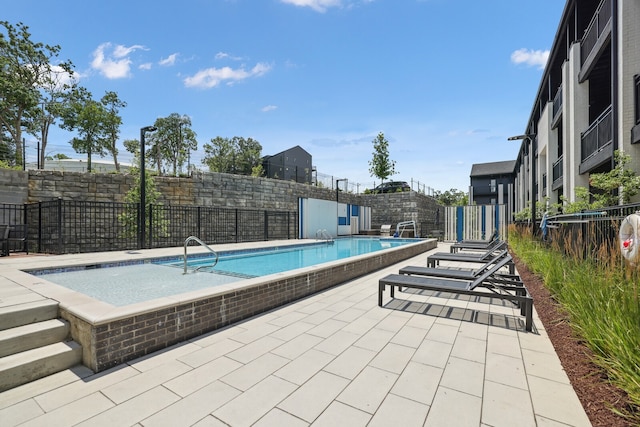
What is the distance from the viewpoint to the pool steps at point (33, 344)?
233cm

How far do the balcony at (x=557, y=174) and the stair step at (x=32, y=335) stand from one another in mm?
16161

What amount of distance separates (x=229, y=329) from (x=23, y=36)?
2233 cm

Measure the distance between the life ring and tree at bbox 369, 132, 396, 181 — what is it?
21.3 metres

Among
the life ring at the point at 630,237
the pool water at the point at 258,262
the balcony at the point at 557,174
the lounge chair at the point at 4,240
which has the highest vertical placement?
the balcony at the point at 557,174

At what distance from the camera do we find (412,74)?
38.5 ft

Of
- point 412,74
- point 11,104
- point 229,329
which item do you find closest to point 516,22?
point 412,74

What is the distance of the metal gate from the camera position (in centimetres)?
1655

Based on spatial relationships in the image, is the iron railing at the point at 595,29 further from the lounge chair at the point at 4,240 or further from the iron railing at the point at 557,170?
the lounge chair at the point at 4,240

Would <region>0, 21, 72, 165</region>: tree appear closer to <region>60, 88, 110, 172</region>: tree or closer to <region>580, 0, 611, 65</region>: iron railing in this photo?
<region>60, 88, 110, 172</region>: tree

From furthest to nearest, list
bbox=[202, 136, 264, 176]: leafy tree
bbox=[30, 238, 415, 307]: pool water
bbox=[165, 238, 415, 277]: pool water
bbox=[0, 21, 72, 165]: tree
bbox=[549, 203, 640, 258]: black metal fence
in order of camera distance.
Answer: bbox=[202, 136, 264, 176]: leafy tree → bbox=[0, 21, 72, 165]: tree → bbox=[165, 238, 415, 277]: pool water → bbox=[30, 238, 415, 307]: pool water → bbox=[549, 203, 640, 258]: black metal fence

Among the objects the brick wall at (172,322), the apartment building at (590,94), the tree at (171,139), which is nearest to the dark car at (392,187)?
the apartment building at (590,94)

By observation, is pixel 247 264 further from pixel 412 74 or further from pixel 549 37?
pixel 549 37

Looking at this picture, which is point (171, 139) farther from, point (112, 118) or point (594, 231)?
point (594, 231)

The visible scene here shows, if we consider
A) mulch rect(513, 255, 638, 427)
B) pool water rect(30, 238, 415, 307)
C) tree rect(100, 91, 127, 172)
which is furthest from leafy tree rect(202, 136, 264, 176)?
mulch rect(513, 255, 638, 427)
